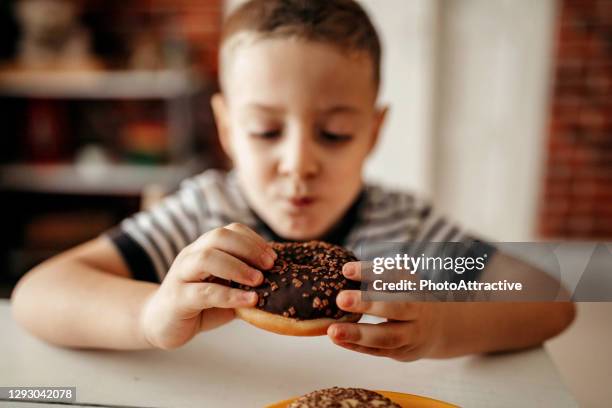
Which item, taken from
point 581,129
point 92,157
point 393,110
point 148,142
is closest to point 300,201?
point 393,110

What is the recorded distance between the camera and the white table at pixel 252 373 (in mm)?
410

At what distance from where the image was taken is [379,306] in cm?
37

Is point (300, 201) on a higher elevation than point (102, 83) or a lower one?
lower

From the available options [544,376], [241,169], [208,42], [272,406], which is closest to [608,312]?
[544,376]

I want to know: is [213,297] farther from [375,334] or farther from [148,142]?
[148,142]

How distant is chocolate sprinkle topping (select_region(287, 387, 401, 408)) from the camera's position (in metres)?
0.37

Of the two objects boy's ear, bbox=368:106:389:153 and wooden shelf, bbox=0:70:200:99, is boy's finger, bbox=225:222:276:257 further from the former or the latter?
wooden shelf, bbox=0:70:200:99

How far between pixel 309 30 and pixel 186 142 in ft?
4.62

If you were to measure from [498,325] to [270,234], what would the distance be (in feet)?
0.72

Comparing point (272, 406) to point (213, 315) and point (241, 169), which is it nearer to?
point (213, 315)

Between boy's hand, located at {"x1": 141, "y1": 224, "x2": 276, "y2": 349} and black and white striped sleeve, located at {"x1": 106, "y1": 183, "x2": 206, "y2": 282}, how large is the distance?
0.26ft

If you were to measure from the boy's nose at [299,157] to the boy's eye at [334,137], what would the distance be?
0.05 ft

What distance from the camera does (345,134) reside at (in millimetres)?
521

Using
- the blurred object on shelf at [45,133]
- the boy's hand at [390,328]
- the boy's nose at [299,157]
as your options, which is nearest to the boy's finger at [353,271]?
the boy's hand at [390,328]
